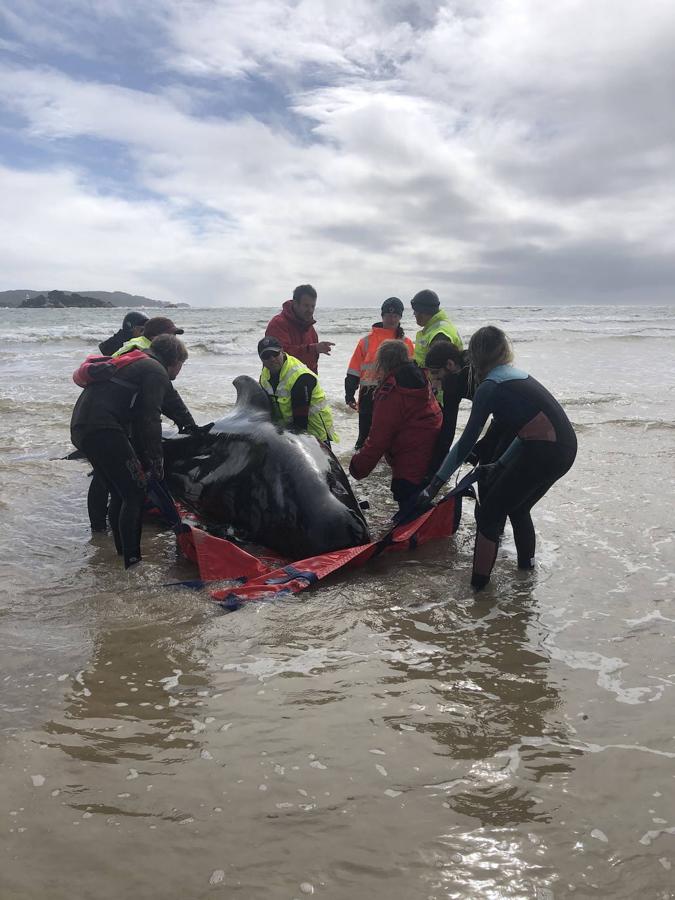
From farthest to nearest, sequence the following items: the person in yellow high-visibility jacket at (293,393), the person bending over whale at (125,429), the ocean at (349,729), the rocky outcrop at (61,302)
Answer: the rocky outcrop at (61,302)
the person in yellow high-visibility jacket at (293,393)
the person bending over whale at (125,429)
the ocean at (349,729)

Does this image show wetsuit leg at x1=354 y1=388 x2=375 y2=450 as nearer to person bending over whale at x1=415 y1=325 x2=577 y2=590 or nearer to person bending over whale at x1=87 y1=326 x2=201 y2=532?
person bending over whale at x1=87 y1=326 x2=201 y2=532

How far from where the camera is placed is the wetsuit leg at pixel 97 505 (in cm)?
606

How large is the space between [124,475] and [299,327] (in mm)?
3520

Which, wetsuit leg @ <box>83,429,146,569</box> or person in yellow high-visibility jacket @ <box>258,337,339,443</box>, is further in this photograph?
person in yellow high-visibility jacket @ <box>258,337,339,443</box>

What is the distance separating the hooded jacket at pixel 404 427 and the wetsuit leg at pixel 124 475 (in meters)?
1.76

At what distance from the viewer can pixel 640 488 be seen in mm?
7070

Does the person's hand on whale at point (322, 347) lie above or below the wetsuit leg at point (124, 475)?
above

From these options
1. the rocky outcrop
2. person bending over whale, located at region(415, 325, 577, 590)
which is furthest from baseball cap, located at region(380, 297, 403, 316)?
the rocky outcrop

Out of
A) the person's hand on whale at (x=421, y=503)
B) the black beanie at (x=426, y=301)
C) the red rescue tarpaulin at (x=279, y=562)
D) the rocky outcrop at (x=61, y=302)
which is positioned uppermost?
the rocky outcrop at (x=61, y=302)

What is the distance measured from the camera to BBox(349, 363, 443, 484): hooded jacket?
560 cm

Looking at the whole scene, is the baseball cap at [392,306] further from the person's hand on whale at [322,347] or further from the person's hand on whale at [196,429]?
the person's hand on whale at [196,429]

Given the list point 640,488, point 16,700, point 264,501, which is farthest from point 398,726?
point 640,488

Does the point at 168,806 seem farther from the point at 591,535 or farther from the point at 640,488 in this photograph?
the point at 640,488

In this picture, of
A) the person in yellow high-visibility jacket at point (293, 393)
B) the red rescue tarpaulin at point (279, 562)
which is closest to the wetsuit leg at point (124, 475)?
the red rescue tarpaulin at point (279, 562)
